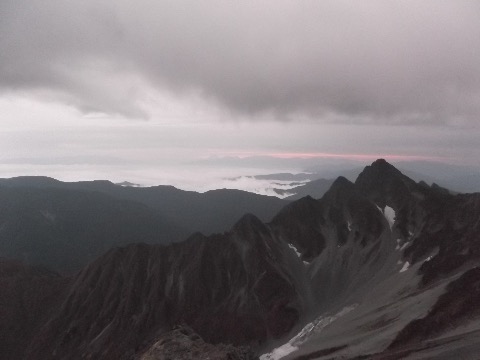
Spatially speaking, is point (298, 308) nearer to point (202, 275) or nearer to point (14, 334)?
point (202, 275)

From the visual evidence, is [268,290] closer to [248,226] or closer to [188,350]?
[248,226]

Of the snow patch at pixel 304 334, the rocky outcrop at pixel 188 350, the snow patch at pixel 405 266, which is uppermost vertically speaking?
the rocky outcrop at pixel 188 350

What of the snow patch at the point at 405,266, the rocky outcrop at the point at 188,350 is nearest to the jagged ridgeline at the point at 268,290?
the snow patch at the point at 405,266

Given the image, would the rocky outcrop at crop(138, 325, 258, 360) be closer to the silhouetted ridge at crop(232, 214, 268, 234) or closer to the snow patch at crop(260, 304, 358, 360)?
the snow patch at crop(260, 304, 358, 360)

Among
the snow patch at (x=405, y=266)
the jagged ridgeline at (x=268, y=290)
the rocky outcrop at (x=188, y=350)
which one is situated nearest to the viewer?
the rocky outcrop at (x=188, y=350)

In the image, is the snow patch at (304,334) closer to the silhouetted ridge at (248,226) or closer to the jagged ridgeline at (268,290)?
the jagged ridgeline at (268,290)

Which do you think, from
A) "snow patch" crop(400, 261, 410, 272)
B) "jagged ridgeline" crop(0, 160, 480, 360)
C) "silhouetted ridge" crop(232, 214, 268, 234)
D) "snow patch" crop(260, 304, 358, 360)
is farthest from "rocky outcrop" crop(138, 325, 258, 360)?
"silhouetted ridge" crop(232, 214, 268, 234)

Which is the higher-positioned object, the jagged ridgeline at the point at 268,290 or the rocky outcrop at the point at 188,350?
the rocky outcrop at the point at 188,350
